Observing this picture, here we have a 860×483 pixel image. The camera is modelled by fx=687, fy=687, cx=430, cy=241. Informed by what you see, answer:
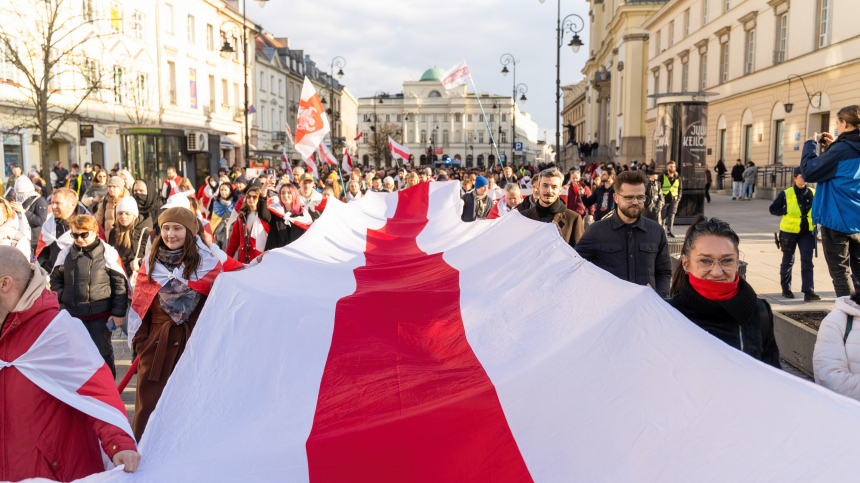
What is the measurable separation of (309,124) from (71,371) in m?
12.9

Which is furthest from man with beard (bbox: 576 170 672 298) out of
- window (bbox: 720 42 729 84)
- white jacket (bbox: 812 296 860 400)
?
window (bbox: 720 42 729 84)

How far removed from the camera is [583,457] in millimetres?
2736

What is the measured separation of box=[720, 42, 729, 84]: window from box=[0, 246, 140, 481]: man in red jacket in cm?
3905

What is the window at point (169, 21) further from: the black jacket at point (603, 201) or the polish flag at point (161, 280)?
the polish flag at point (161, 280)

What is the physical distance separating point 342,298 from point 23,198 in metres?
7.75

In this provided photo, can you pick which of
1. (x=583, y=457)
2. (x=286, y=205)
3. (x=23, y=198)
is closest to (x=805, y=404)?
(x=583, y=457)

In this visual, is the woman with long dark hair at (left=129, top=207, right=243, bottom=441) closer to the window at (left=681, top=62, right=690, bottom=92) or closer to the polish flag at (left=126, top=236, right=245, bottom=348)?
A: the polish flag at (left=126, top=236, right=245, bottom=348)

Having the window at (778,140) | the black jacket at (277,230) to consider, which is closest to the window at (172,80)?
the window at (778,140)

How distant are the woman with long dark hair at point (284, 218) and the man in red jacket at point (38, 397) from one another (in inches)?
231

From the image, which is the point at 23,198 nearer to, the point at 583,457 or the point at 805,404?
the point at 583,457

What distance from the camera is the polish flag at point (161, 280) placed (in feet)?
15.4

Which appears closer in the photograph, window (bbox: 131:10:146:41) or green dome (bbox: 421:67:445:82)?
window (bbox: 131:10:146:41)

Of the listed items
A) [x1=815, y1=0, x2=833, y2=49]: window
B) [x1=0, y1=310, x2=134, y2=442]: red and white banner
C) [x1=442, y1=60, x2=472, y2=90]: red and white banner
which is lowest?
[x1=0, y1=310, x2=134, y2=442]: red and white banner

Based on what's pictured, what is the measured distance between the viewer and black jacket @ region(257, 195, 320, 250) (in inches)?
353
